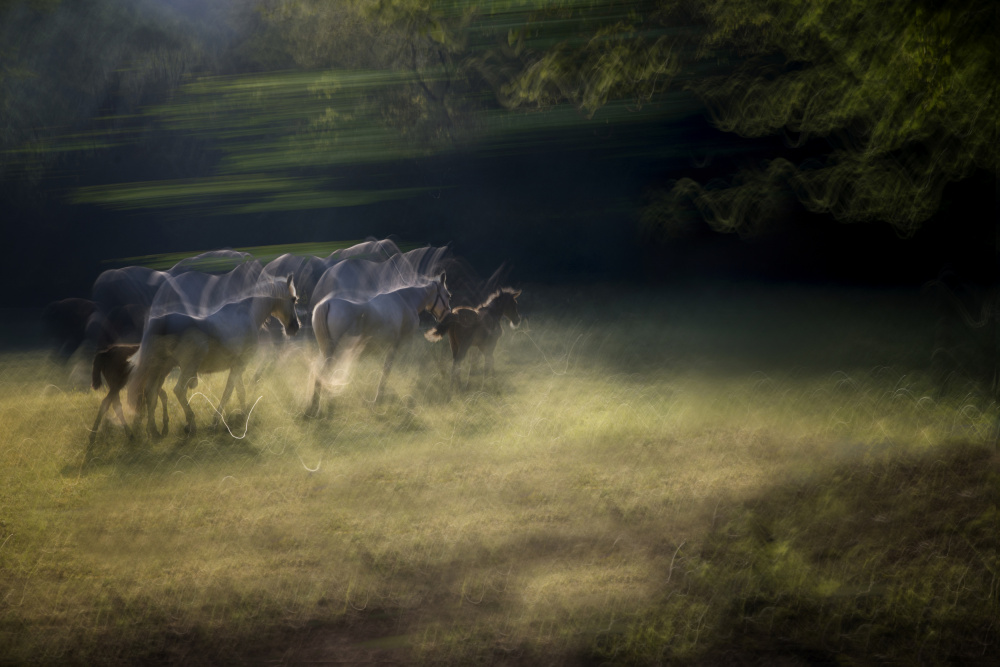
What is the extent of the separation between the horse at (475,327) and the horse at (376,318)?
0.36 ft

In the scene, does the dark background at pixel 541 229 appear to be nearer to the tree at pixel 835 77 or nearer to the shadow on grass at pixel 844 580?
the tree at pixel 835 77

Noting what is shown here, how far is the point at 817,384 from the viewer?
3.75 m

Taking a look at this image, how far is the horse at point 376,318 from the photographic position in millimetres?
3682

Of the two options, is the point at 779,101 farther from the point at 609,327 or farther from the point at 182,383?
the point at 182,383

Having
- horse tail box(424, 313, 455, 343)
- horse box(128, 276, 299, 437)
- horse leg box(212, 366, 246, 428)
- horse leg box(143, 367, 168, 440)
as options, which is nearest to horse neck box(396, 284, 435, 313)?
horse tail box(424, 313, 455, 343)

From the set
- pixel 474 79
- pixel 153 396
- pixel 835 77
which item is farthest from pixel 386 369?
pixel 835 77

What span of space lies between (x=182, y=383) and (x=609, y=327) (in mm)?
2968

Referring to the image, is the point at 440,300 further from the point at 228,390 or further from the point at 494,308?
the point at 228,390

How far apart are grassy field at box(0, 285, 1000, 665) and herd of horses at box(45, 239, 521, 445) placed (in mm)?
247

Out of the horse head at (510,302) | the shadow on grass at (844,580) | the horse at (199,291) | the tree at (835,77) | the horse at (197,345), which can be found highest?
the tree at (835,77)

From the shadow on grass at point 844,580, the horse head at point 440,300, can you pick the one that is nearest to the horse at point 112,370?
the horse head at point 440,300

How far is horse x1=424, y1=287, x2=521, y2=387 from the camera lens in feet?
13.3

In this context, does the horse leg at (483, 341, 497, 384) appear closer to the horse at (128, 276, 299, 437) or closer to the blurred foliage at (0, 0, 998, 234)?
the horse at (128, 276, 299, 437)

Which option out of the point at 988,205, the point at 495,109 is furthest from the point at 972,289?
the point at 495,109
